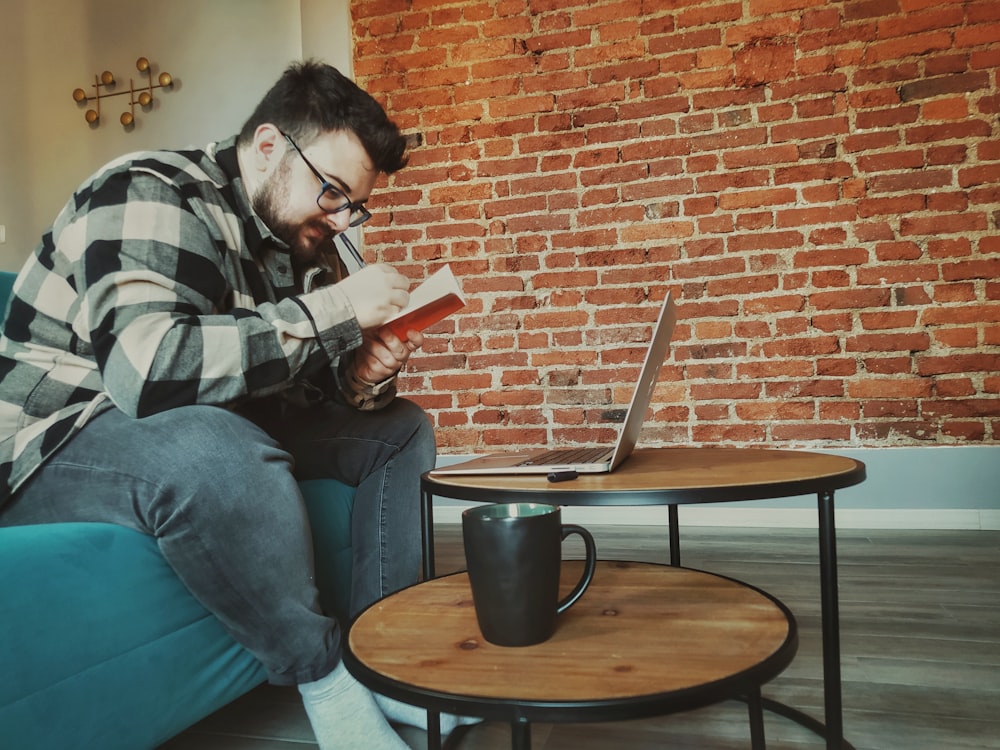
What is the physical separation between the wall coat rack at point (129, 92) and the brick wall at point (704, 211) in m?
1.04

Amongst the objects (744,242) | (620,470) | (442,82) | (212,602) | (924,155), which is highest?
(442,82)

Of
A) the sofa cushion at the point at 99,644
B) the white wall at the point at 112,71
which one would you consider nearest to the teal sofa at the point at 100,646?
the sofa cushion at the point at 99,644

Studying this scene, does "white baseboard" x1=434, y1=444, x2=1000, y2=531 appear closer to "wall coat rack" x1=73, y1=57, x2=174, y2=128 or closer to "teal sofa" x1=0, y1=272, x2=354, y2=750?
"teal sofa" x1=0, y1=272, x2=354, y2=750

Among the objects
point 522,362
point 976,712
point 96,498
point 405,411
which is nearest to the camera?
point 96,498

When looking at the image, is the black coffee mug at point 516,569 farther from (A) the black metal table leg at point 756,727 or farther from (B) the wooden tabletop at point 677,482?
(A) the black metal table leg at point 756,727

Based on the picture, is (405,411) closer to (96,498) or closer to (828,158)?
(96,498)

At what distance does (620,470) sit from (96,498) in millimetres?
672

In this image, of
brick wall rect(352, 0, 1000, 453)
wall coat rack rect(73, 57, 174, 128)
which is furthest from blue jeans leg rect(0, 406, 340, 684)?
wall coat rack rect(73, 57, 174, 128)

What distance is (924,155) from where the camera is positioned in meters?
2.22

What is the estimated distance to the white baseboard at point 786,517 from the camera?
87.0 inches

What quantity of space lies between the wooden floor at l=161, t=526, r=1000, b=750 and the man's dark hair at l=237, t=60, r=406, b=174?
0.95 metres

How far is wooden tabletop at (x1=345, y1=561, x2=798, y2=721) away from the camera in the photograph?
47 cm

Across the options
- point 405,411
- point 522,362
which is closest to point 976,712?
point 405,411

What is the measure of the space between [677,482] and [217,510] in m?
0.54
